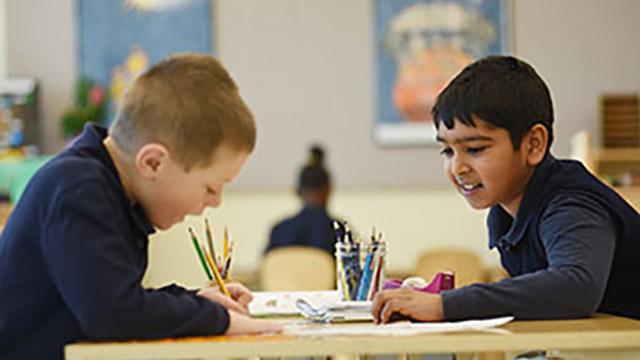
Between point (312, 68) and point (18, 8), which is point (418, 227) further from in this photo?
point (18, 8)

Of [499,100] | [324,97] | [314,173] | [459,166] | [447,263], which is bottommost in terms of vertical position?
[447,263]

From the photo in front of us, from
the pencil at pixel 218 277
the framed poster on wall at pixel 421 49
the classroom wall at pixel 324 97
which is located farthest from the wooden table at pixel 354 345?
the framed poster on wall at pixel 421 49

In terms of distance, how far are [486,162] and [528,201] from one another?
0.10 metres

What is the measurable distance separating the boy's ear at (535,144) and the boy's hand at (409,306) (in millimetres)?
441

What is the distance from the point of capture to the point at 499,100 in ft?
6.21

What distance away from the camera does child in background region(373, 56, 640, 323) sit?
157cm

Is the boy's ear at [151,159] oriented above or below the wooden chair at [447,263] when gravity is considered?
above

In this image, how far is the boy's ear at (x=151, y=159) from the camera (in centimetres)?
148

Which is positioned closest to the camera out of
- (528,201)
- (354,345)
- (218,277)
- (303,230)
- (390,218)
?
(354,345)

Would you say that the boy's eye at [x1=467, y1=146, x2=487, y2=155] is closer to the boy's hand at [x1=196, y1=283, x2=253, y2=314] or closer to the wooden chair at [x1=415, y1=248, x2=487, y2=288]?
the boy's hand at [x1=196, y1=283, x2=253, y2=314]

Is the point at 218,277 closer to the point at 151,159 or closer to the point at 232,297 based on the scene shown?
the point at 232,297

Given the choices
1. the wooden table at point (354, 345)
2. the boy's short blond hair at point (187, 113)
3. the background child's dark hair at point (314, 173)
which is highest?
the boy's short blond hair at point (187, 113)

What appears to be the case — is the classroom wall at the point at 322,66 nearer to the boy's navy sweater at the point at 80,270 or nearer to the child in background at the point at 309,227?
the child in background at the point at 309,227

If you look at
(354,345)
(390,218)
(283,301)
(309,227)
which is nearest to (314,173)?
(309,227)
